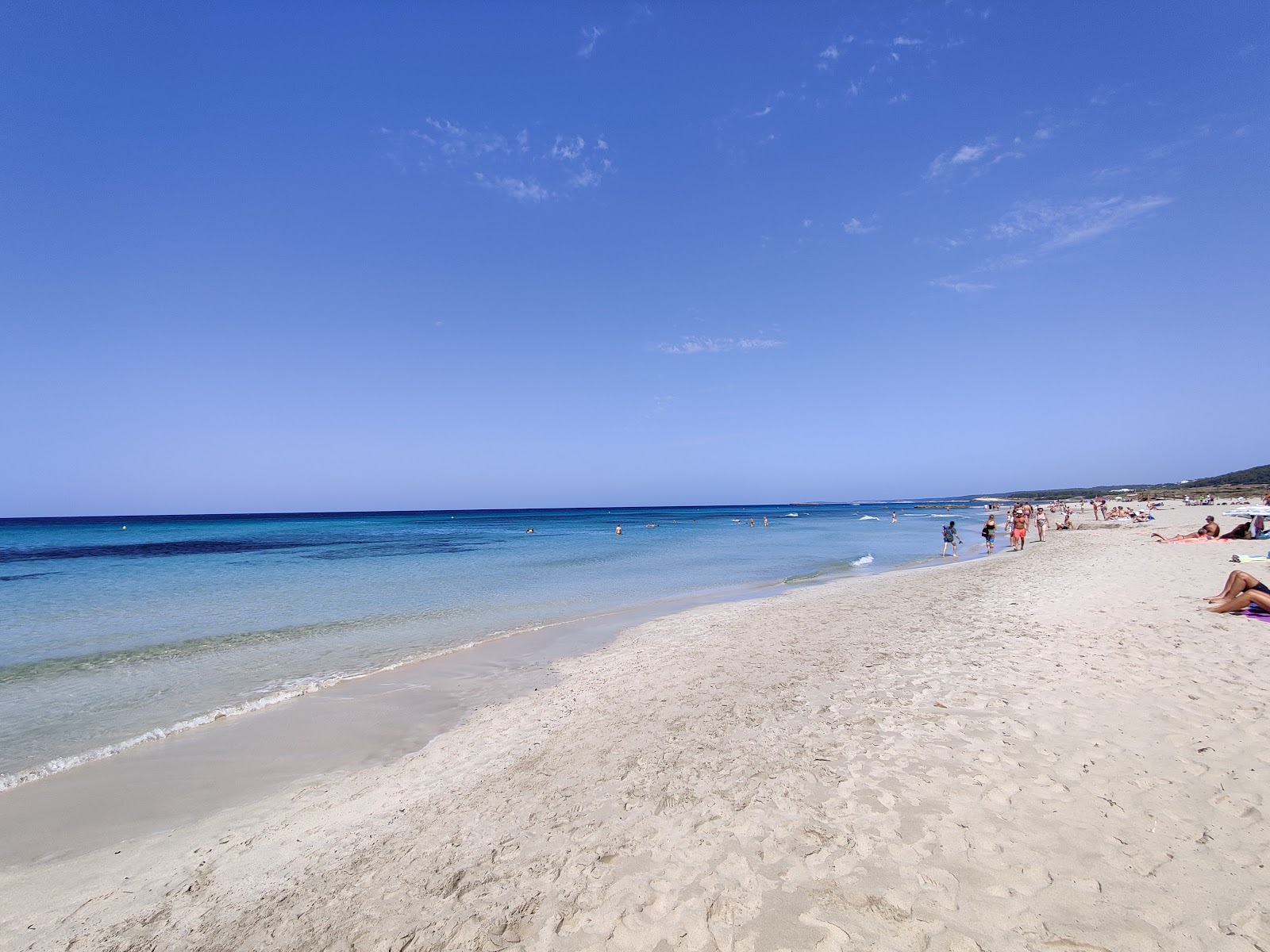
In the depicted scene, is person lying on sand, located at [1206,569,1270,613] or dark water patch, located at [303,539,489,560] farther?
dark water patch, located at [303,539,489,560]

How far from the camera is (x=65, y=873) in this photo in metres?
4.30

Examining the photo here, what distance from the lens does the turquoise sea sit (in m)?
7.97

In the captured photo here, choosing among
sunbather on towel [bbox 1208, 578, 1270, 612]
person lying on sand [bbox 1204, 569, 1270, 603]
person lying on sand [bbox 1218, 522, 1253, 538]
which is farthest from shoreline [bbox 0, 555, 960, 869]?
person lying on sand [bbox 1218, 522, 1253, 538]

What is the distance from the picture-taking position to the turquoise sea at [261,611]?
26.1 feet

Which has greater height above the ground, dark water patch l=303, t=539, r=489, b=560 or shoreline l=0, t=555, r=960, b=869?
shoreline l=0, t=555, r=960, b=869

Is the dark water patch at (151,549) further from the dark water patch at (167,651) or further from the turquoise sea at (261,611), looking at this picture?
the dark water patch at (167,651)

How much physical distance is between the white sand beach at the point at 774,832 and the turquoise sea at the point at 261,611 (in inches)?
152

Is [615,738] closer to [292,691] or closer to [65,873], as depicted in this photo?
[65,873]

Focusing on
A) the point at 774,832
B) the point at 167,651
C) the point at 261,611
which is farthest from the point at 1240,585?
the point at 261,611

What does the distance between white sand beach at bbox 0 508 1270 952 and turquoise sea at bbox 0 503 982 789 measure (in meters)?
3.87

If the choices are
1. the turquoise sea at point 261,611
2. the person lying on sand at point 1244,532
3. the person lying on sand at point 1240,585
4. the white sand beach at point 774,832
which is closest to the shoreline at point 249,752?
the turquoise sea at point 261,611

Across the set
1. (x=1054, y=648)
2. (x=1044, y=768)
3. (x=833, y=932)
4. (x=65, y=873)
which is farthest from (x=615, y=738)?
(x=1054, y=648)

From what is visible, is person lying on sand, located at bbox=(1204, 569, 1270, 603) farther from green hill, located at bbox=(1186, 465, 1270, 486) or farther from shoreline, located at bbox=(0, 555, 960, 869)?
green hill, located at bbox=(1186, 465, 1270, 486)

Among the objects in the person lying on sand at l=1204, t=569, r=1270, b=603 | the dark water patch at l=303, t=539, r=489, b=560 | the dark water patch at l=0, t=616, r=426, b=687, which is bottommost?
the dark water patch at l=303, t=539, r=489, b=560
